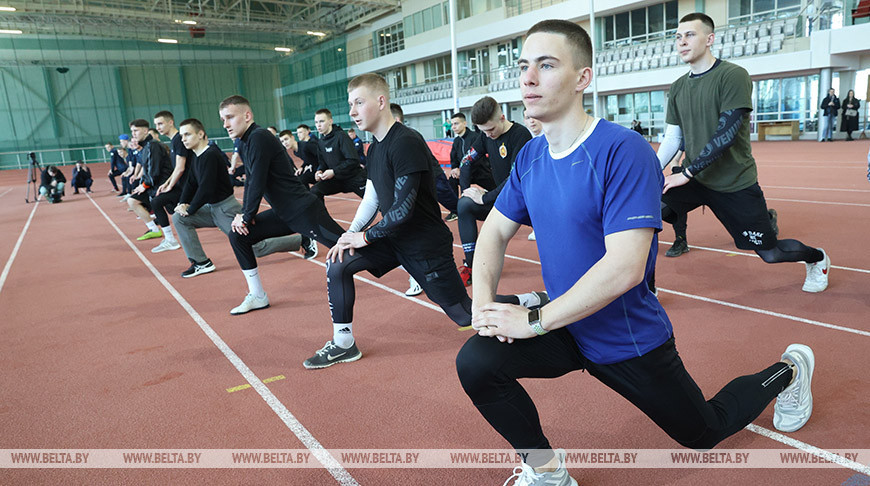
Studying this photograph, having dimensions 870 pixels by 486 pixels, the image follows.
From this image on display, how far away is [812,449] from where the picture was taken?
265 centimetres

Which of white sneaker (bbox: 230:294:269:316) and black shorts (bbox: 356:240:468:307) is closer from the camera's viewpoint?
black shorts (bbox: 356:240:468:307)

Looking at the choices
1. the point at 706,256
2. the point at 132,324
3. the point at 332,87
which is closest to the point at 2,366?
the point at 132,324

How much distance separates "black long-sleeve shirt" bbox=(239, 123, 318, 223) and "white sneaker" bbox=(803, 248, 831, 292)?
4.39 metres

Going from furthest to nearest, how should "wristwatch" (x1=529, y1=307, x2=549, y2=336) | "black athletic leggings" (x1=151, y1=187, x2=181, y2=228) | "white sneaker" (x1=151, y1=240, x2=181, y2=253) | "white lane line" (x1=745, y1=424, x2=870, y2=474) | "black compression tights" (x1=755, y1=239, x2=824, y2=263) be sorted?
"white sneaker" (x1=151, y1=240, x2=181, y2=253) → "black athletic leggings" (x1=151, y1=187, x2=181, y2=228) → "black compression tights" (x1=755, y1=239, x2=824, y2=263) → "white lane line" (x1=745, y1=424, x2=870, y2=474) → "wristwatch" (x1=529, y1=307, x2=549, y2=336)

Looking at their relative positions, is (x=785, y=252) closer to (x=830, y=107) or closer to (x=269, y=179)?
(x=269, y=179)

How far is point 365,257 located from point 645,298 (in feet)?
7.34

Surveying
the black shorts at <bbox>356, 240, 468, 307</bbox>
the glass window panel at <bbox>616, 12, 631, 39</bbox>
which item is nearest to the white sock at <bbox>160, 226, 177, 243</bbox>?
the black shorts at <bbox>356, 240, 468, 307</bbox>

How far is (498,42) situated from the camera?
3412 cm

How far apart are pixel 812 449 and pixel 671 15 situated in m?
27.5

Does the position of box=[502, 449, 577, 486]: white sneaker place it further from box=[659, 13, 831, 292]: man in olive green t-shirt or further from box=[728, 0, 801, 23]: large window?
box=[728, 0, 801, 23]: large window

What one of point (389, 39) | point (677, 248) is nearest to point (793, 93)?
point (677, 248)

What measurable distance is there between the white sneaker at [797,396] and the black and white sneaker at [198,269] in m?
6.59

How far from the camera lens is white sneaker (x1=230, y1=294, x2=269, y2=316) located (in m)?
5.52

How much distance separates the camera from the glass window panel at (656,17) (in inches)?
1034
